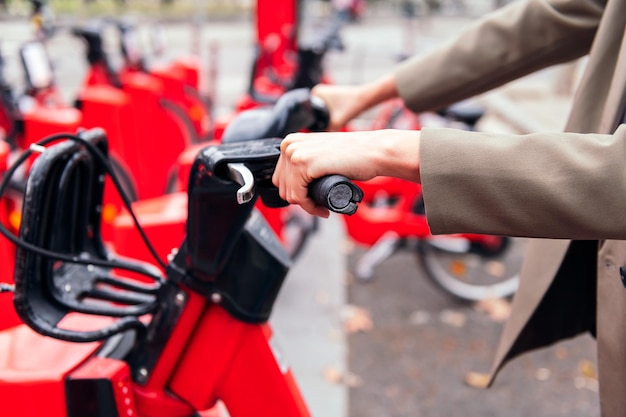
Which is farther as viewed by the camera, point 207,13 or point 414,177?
point 207,13

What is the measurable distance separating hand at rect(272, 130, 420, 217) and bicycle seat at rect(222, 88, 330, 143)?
249 millimetres

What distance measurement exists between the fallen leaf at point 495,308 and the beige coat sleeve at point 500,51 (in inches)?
94.1

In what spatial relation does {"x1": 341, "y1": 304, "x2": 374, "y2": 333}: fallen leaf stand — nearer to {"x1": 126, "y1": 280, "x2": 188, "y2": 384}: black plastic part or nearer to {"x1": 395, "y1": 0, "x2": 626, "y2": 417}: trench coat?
{"x1": 395, "y1": 0, "x2": 626, "y2": 417}: trench coat

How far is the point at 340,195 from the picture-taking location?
92 cm

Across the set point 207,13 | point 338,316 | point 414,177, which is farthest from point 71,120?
point 207,13

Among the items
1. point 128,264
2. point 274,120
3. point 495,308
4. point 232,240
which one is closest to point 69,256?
point 128,264

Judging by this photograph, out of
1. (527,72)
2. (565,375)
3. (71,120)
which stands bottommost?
(565,375)

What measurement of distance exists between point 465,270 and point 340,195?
11.4 feet

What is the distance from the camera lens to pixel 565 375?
10.6ft

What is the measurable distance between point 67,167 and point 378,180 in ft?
9.40

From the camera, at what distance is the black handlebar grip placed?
0.92 m

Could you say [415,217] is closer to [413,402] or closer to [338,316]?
[338,316]

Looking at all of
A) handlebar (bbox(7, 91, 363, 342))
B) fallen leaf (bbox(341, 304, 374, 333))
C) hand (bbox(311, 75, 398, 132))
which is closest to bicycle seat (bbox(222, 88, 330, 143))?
handlebar (bbox(7, 91, 363, 342))

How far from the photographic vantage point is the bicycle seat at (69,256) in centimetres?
A: 123
